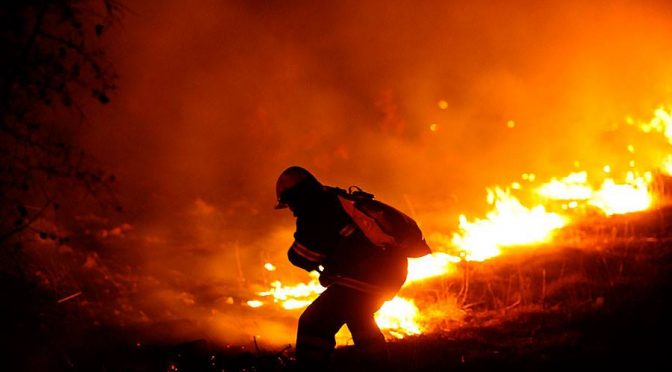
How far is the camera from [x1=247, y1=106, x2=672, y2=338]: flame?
7.16 meters

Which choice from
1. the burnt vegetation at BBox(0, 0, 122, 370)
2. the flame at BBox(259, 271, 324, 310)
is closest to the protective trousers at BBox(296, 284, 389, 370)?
the burnt vegetation at BBox(0, 0, 122, 370)

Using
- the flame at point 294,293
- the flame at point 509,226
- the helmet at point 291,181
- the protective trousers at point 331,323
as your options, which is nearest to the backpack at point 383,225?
the helmet at point 291,181

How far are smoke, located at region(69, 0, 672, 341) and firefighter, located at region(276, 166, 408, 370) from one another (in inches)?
368

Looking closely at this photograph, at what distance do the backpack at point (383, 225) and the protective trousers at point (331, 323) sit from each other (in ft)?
1.27

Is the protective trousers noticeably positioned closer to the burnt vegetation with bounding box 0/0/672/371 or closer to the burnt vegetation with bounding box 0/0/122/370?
the burnt vegetation with bounding box 0/0/672/371

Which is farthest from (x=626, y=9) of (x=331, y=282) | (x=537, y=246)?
(x=331, y=282)

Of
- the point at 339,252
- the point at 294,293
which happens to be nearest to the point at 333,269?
the point at 339,252

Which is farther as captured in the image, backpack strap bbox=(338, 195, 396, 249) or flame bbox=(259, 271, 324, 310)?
flame bbox=(259, 271, 324, 310)

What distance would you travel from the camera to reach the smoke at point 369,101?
51.9 feet

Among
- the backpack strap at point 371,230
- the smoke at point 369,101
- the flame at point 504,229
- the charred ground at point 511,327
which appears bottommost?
the charred ground at point 511,327

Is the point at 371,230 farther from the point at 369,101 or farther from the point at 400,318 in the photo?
the point at 369,101

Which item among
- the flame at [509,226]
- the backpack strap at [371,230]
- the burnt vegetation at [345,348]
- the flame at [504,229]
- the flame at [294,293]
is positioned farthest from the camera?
the flame at [504,229]

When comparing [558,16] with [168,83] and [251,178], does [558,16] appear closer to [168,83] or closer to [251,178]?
[251,178]

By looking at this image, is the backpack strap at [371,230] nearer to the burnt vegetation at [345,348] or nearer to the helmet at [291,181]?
the helmet at [291,181]
